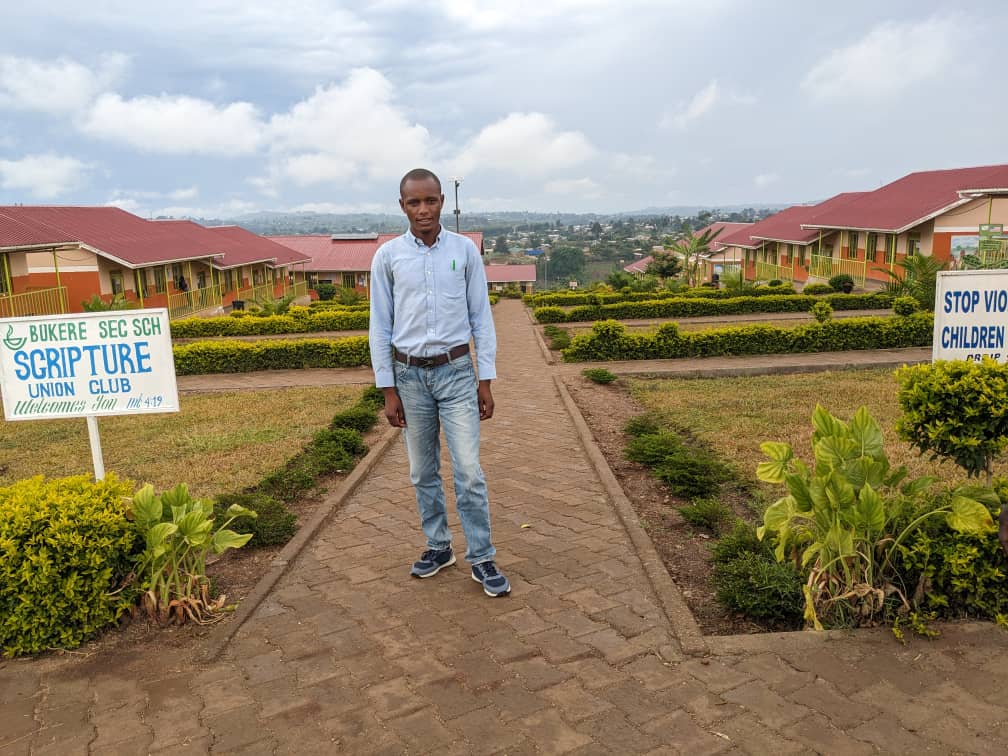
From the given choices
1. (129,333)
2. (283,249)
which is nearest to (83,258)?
(283,249)

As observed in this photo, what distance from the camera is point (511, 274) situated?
5912cm

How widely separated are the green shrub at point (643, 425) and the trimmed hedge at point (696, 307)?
12.9 meters

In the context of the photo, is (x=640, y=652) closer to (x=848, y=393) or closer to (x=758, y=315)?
(x=848, y=393)

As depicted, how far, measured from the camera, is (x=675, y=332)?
13.1 meters

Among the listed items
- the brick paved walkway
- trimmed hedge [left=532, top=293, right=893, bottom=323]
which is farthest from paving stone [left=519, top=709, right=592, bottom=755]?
trimmed hedge [left=532, top=293, right=893, bottom=323]

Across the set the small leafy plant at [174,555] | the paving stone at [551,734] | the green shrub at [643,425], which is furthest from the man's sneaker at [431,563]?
the green shrub at [643,425]

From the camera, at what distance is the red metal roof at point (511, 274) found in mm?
57594

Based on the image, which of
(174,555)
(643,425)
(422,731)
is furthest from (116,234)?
(422,731)

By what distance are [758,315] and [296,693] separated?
19891 mm

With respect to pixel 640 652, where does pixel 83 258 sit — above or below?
above

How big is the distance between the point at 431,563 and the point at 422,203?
1875 mm

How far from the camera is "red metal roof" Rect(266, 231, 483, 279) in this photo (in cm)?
4307

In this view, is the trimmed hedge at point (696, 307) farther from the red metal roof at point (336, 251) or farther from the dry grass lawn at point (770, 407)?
the red metal roof at point (336, 251)

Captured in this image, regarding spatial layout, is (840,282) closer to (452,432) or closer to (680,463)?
(680,463)
